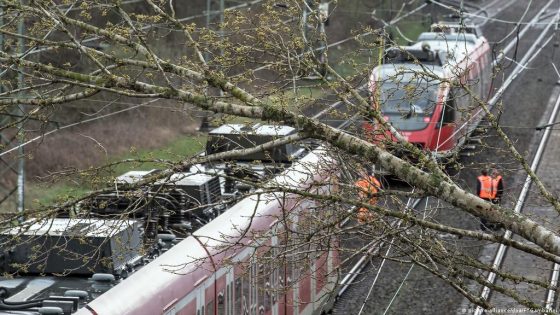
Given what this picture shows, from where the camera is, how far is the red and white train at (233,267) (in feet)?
29.4

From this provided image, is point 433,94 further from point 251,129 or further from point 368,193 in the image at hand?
point 368,193

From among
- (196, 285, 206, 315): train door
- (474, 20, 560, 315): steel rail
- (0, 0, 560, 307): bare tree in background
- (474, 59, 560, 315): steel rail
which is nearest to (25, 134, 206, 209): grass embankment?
(0, 0, 560, 307): bare tree in background

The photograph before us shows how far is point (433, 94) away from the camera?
25.8 meters

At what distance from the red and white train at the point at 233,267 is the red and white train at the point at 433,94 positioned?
1.00 meters

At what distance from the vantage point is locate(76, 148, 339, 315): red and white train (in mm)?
8969

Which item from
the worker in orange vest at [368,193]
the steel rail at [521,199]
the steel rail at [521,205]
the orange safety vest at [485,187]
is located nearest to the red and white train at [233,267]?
the worker in orange vest at [368,193]

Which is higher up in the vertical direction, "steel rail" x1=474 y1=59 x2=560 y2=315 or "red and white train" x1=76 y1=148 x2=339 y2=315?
"red and white train" x1=76 y1=148 x2=339 y2=315

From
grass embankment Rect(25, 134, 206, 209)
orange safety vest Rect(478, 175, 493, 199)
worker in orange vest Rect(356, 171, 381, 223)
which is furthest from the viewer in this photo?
orange safety vest Rect(478, 175, 493, 199)

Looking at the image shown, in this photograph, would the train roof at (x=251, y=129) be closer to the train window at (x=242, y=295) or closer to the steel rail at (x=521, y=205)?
the train window at (x=242, y=295)

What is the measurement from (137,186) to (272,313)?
6.11 m

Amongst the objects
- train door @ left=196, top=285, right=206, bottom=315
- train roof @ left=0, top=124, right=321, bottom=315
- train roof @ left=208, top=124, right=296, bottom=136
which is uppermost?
train roof @ left=208, top=124, right=296, bottom=136

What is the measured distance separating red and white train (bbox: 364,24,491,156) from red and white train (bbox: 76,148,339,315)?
3.27 ft

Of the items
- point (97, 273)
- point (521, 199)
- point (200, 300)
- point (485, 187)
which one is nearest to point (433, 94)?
point (521, 199)

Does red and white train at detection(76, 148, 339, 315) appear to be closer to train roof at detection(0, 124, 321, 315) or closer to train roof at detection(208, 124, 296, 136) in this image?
train roof at detection(0, 124, 321, 315)
